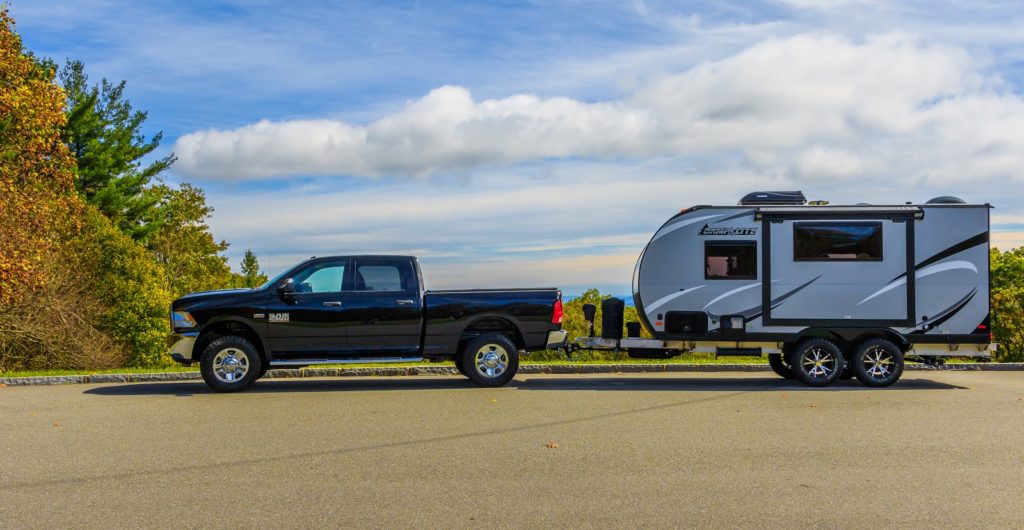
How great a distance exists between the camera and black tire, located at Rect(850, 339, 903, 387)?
14.3m

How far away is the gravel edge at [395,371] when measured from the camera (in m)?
15.4

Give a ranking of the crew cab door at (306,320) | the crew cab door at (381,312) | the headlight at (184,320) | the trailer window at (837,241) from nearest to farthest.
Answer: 1. the headlight at (184,320)
2. the crew cab door at (306,320)
3. the crew cab door at (381,312)
4. the trailer window at (837,241)

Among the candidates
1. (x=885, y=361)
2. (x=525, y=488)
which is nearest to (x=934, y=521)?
(x=525, y=488)

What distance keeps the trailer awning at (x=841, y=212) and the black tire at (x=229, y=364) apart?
8.23 m

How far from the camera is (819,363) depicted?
14516 mm

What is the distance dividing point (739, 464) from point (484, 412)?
4.07 m

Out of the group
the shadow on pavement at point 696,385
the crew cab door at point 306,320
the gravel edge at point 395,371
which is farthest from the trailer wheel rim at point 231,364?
the shadow on pavement at point 696,385

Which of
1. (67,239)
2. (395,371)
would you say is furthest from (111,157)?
(395,371)

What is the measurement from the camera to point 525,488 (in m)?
6.88

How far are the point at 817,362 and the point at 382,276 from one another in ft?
23.2

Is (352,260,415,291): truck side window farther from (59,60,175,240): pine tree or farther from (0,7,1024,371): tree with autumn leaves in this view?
(59,60,175,240): pine tree

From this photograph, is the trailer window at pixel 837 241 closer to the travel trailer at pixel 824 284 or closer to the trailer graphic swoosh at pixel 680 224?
the travel trailer at pixel 824 284

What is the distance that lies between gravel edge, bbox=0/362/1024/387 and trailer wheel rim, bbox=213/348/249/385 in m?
2.19

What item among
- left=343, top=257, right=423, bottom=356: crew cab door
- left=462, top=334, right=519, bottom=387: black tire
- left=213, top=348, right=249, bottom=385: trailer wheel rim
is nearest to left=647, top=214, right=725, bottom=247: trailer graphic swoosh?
left=462, top=334, right=519, bottom=387: black tire
